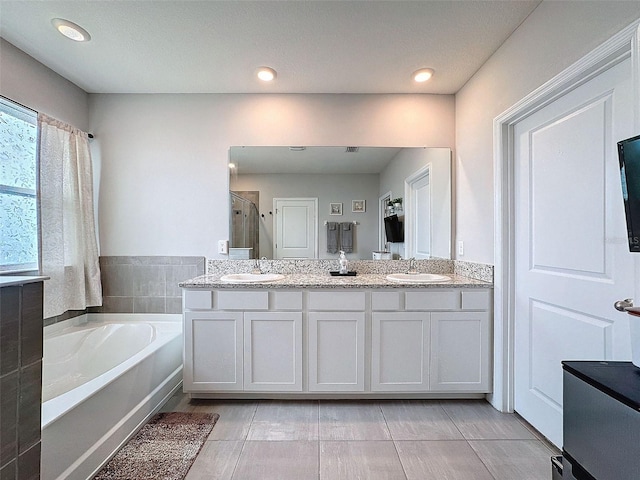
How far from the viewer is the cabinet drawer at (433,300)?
2205 millimetres

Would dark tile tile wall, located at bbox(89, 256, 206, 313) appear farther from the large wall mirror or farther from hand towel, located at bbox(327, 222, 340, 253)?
hand towel, located at bbox(327, 222, 340, 253)

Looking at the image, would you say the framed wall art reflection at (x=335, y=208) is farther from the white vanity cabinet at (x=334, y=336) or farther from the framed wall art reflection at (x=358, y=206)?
the white vanity cabinet at (x=334, y=336)

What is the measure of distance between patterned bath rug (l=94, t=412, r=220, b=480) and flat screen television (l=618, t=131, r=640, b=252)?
2162 millimetres

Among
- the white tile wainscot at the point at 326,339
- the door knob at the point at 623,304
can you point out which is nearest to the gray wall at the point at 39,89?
the white tile wainscot at the point at 326,339

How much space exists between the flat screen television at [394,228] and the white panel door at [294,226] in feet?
2.00

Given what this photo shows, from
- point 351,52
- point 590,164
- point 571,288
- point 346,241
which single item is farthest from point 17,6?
point 571,288

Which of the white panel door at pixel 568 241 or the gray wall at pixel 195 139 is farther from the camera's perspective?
the gray wall at pixel 195 139

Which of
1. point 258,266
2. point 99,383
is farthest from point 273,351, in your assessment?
point 99,383

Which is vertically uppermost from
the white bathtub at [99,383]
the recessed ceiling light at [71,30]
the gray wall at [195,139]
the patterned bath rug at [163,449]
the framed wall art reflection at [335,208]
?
the recessed ceiling light at [71,30]

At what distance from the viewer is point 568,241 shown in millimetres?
1628

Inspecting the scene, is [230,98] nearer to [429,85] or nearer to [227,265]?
[227,265]

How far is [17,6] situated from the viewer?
5.62ft

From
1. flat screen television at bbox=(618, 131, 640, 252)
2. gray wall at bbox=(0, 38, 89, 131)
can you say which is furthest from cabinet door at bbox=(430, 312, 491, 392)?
gray wall at bbox=(0, 38, 89, 131)

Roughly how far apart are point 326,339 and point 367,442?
65 centimetres
